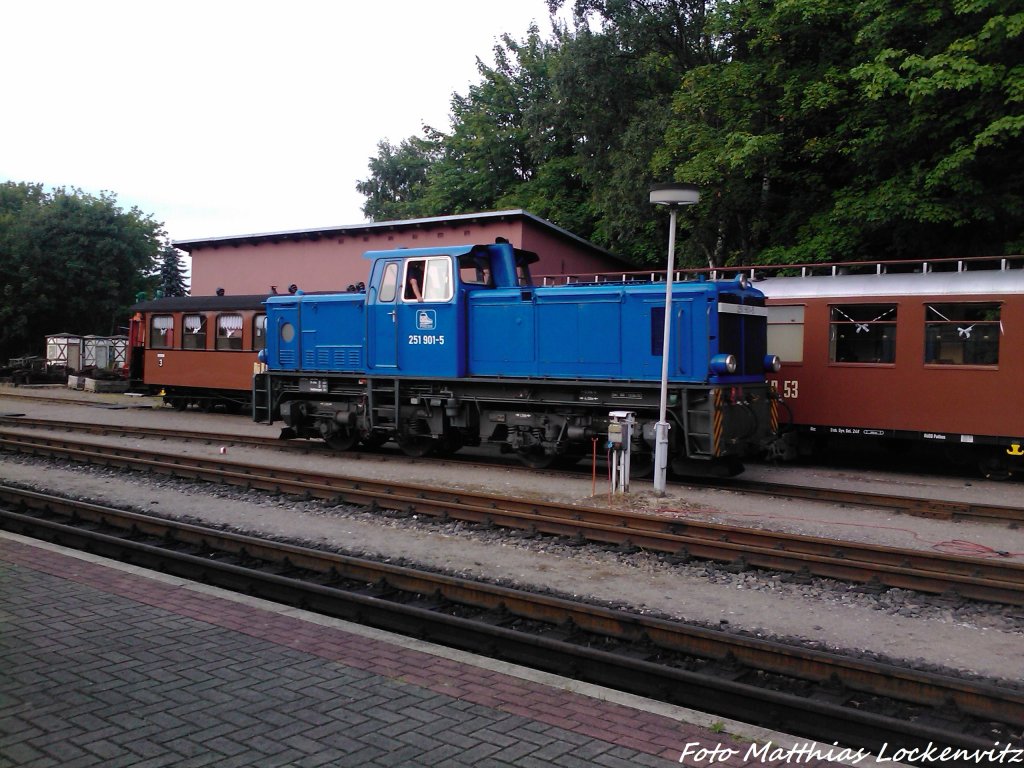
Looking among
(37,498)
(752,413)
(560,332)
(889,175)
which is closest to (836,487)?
(752,413)

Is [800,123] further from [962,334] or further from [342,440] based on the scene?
[342,440]

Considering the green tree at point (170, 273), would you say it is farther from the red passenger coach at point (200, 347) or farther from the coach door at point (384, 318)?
the coach door at point (384, 318)

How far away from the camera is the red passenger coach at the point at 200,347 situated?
76.4 ft

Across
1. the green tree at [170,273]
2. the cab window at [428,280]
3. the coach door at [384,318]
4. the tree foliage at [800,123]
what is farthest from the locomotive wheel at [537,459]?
the green tree at [170,273]

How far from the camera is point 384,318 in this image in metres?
14.9

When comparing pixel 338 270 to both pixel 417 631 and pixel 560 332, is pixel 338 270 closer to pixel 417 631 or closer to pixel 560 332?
pixel 560 332

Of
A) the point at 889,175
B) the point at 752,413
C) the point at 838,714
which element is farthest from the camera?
the point at 889,175

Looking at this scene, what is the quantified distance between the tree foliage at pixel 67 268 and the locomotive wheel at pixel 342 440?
40536 millimetres

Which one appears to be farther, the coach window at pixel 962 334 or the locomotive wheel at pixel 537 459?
the locomotive wheel at pixel 537 459

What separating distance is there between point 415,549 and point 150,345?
67.4ft

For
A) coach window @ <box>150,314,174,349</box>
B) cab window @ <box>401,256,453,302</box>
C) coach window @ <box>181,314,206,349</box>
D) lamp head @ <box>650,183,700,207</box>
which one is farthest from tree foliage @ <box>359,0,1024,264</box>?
coach window @ <box>150,314,174,349</box>

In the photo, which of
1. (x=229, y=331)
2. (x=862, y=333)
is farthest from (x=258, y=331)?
(x=862, y=333)

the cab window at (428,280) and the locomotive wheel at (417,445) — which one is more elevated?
the cab window at (428,280)

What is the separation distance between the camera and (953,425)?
13.4 metres
